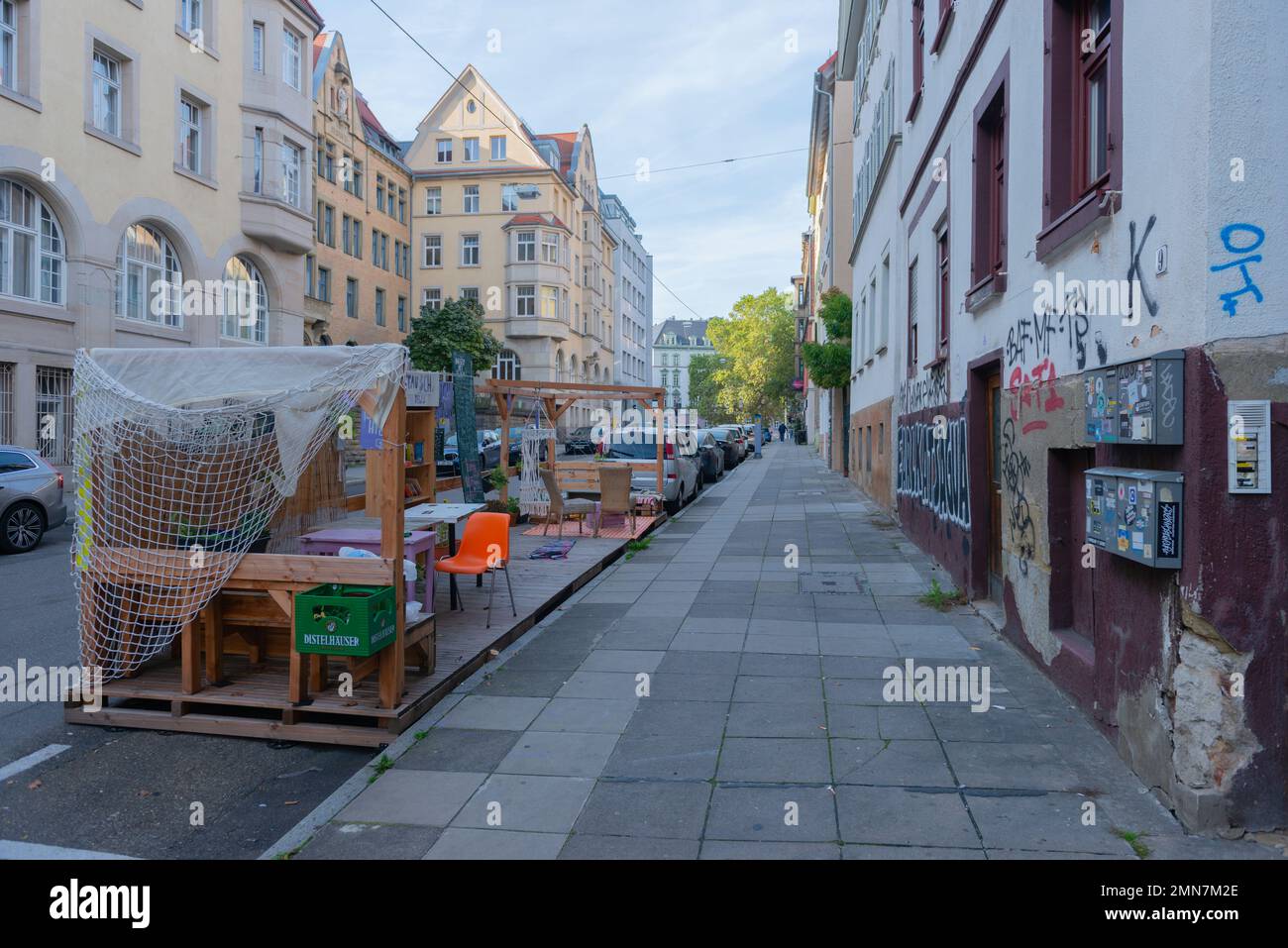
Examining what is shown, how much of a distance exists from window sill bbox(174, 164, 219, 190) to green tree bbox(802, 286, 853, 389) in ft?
60.0

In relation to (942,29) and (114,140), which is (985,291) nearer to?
(942,29)

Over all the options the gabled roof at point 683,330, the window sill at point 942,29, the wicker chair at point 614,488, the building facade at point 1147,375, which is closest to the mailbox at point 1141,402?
the building facade at point 1147,375

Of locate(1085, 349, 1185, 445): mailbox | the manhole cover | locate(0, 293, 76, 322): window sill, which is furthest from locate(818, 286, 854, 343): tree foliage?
locate(1085, 349, 1185, 445): mailbox

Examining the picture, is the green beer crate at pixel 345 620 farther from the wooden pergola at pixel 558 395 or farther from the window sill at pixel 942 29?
the wooden pergola at pixel 558 395

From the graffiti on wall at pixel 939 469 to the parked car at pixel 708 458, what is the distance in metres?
10.4

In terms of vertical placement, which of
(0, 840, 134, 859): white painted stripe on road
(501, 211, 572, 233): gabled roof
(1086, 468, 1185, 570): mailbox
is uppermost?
(501, 211, 572, 233): gabled roof

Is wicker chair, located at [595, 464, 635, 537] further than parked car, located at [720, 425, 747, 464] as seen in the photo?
No

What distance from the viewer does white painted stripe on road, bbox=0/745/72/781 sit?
5.09 metres

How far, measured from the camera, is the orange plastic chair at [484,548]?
8094mm

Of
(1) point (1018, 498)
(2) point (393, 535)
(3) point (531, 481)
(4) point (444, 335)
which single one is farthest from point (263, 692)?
(4) point (444, 335)

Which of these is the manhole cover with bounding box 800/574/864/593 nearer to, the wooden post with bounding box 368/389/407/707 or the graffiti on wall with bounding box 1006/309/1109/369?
the graffiti on wall with bounding box 1006/309/1109/369

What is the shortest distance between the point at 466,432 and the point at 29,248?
14.0 metres

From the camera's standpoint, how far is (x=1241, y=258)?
13.2ft
